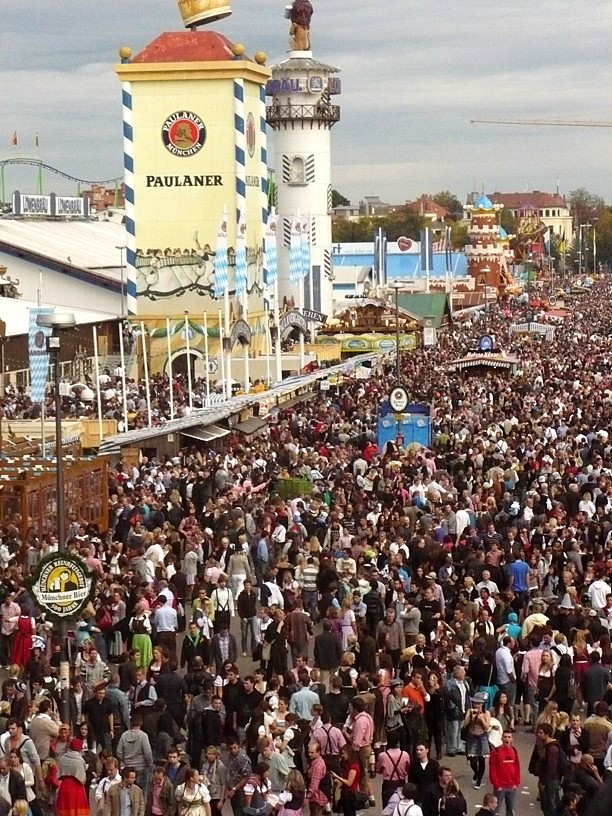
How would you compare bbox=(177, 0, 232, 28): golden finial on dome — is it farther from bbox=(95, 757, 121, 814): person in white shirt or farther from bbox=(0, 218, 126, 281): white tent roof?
bbox=(95, 757, 121, 814): person in white shirt

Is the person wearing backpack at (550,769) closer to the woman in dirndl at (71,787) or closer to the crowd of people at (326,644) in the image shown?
the crowd of people at (326,644)

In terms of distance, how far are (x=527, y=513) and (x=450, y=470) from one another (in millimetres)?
5523

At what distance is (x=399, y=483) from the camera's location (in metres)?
26.7

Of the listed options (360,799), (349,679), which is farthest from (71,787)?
(349,679)

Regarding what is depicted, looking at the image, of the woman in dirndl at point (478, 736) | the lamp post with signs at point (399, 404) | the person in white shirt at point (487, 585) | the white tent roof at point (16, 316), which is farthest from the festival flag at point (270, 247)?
the woman in dirndl at point (478, 736)

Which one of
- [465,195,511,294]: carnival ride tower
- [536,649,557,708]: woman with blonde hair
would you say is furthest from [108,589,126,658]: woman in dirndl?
[465,195,511,294]: carnival ride tower

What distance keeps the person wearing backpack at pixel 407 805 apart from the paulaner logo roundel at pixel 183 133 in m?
50.8

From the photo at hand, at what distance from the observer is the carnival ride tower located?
123 metres

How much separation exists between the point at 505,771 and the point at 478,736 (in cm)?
120

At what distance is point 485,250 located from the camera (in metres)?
123

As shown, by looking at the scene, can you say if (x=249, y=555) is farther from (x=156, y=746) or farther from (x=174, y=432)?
(x=174, y=432)

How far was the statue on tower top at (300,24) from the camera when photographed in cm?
9575

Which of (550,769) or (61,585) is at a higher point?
(61,585)

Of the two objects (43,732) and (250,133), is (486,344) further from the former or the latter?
(43,732)
